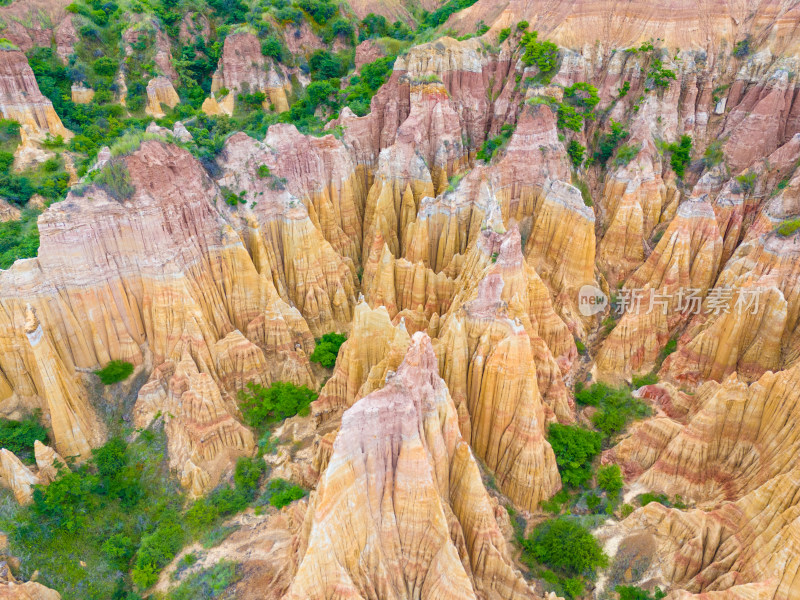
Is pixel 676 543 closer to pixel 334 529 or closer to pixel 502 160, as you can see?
pixel 334 529

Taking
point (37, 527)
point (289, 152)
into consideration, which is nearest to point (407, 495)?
point (37, 527)

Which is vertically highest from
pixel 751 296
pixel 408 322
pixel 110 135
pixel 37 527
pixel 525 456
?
pixel 110 135

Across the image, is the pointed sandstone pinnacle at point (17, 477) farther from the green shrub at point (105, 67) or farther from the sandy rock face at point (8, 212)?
the green shrub at point (105, 67)

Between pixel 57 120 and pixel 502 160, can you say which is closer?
pixel 502 160

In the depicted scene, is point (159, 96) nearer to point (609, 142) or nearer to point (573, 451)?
point (609, 142)

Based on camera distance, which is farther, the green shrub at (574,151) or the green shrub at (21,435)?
the green shrub at (574,151)

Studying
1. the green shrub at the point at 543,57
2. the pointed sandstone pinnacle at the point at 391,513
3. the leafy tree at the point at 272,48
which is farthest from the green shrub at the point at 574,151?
the leafy tree at the point at 272,48

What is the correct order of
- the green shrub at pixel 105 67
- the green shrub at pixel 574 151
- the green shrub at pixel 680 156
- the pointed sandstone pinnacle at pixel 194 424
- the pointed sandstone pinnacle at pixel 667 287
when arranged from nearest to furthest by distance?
the pointed sandstone pinnacle at pixel 194 424 < the pointed sandstone pinnacle at pixel 667 287 < the green shrub at pixel 574 151 < the green shrub at pixel 680 156 < the green shrub at pixel 105 67
